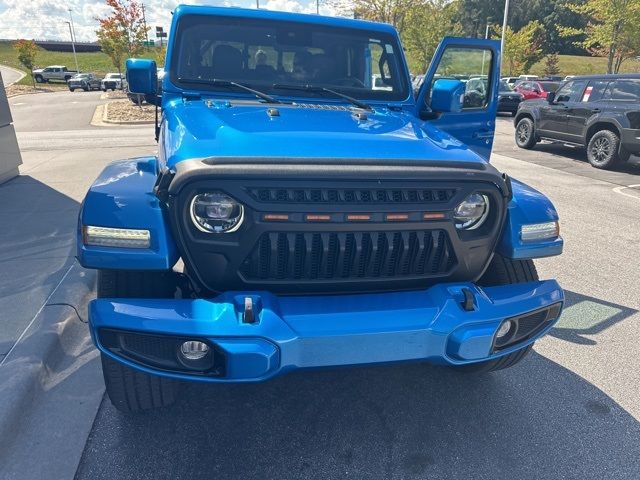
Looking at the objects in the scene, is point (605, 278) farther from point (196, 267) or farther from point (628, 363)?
point (196, 267)

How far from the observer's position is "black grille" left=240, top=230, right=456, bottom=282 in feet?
7.27

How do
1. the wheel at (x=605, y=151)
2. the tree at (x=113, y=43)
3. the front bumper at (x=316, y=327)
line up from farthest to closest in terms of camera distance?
the tree at (x=113, y=43) → the wheel at (x=605, y=151) → the front bumper at (x=316, y=327)

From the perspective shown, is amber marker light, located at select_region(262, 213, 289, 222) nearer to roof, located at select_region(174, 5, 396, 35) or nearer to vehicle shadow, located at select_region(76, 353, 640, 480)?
vehicle shadow, located at select_region(76, 353, 640, 480)

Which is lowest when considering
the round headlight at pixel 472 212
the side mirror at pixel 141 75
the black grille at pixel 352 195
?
the round headlight at pixel 472 212

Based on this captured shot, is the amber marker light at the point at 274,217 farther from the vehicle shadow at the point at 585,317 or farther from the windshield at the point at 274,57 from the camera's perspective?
the vehicle shadow at the point at 585,317

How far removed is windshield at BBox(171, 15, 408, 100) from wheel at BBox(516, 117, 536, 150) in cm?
1023

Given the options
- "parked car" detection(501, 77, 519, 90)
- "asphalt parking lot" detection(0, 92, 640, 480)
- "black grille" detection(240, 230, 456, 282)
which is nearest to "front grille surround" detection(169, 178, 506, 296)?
"black grille" detection(240, 230, 456, 282)

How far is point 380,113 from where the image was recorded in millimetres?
3410

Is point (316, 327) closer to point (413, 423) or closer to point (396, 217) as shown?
point (396, 217)

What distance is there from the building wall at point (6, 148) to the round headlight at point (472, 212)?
755 cm

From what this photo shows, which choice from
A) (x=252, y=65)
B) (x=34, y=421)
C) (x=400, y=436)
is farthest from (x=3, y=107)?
(x=400, y=436)

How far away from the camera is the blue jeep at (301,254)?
2.07 metres

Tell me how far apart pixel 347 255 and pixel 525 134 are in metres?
12.3

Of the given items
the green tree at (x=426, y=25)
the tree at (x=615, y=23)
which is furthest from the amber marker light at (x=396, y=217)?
the tree at (x=615, y=23)
